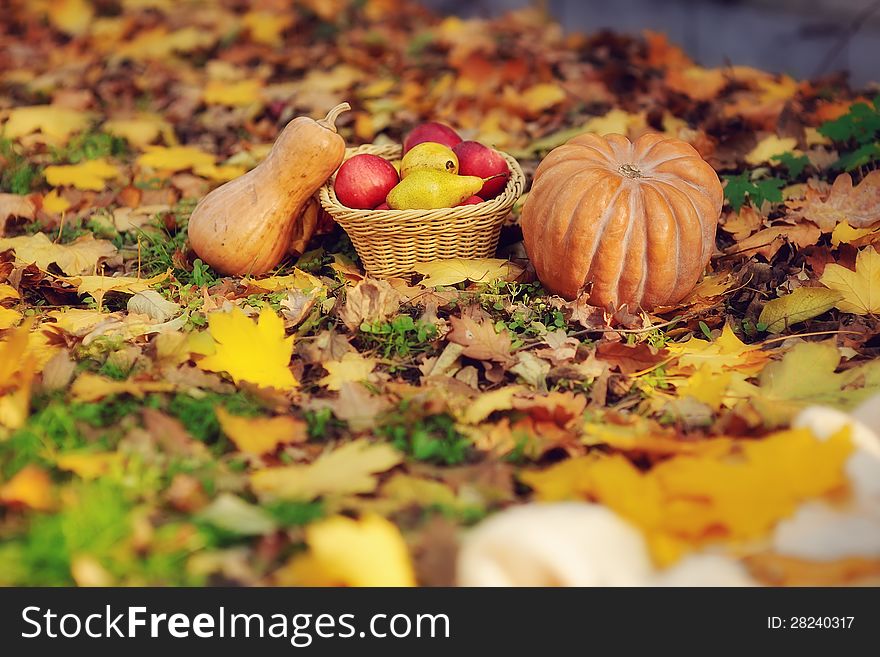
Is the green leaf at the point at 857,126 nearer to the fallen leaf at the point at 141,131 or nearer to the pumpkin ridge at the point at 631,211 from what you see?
the pumpkin ridge at the point at 631,211

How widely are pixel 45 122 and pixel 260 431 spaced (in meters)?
3.00

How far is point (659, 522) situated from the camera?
1.76 metres

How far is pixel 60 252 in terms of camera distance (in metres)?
3.18

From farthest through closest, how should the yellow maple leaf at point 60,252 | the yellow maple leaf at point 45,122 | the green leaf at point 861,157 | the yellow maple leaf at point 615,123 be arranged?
the yellow maple leaf at point 45,122 < the yellow maple leaf at point 615,123 < the green leaf at point 861,157 < the yellow maple leaf at point 60,252

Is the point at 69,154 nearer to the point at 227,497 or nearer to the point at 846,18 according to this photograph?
the point at 227,497

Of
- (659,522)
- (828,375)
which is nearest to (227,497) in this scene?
(659,522)

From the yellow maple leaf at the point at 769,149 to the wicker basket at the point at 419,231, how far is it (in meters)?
1.18

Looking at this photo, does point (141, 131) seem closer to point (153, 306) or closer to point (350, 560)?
point (153, 306)

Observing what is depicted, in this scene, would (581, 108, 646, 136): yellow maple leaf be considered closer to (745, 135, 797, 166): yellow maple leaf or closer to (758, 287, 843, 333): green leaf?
(745, 135, 797, 166): yellow maple leaf

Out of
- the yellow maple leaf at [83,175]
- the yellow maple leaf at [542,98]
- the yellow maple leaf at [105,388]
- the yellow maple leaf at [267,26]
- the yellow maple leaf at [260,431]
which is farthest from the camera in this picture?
the yellow maple leaf at [267,26]

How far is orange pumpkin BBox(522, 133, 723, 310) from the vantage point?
2658 millimetres

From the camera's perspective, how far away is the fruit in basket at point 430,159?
10.1ft

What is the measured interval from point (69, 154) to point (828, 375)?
11.1 feet

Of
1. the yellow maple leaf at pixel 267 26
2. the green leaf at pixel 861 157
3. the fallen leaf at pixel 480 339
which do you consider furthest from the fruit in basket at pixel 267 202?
the yellow maple leaf at pixel 267 26
